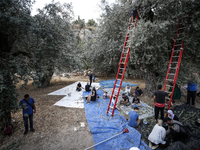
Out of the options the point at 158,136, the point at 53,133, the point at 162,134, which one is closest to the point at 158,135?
the point at 158,136

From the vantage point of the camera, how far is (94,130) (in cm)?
438

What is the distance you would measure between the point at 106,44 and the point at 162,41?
3944mm

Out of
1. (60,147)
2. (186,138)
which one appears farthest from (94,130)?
(186,138)

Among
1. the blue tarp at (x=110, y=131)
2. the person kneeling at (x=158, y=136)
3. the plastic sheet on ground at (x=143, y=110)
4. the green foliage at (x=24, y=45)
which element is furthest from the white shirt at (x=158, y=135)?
the green foliage at (x=24, y=45)

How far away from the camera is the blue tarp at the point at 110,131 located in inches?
142

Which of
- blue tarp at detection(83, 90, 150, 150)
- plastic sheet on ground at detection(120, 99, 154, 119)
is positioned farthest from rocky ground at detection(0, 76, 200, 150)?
plastic sheet on ground at detection(120, 99, 154, 119)

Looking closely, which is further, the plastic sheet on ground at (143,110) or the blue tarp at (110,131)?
the plastic sheet on ground at (143,110)

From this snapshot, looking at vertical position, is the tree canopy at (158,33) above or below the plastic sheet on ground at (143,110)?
above

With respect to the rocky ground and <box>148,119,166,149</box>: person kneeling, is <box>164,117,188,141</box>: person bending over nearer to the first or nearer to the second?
<box>148,119,166,149</box>: person kneeling

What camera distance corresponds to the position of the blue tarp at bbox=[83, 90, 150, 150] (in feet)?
11.8

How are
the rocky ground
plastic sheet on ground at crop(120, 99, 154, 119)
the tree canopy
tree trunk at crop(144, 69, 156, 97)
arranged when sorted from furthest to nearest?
tree trunk at crop(144, 69, 156, 97) < plastic sheet on ground at crop(120, 99, 154, 119) < the tree canopy < the rocky ground

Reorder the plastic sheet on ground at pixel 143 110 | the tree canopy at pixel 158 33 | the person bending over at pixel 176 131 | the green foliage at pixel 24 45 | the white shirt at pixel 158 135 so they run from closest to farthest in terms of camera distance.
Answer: the green foliage at pixel 24 45 < the white shirt at pixel 158 135 < the person bending over at pixel 176 131 < the tree canopy at pixel 158 33 < the plastic sheet on ground at pixel 143 110

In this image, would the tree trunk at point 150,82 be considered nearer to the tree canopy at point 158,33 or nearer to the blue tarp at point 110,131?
the tree canopy at point 158,33

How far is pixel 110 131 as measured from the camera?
431 centimetres
